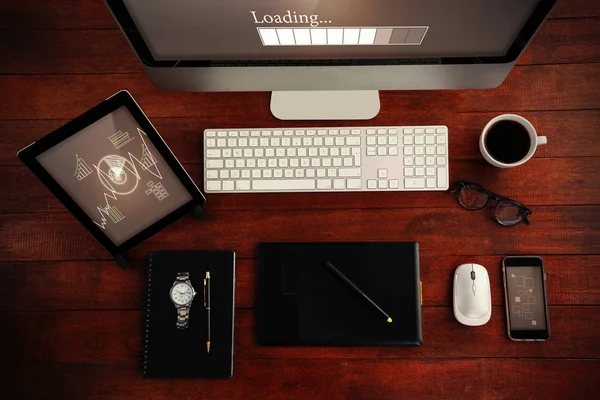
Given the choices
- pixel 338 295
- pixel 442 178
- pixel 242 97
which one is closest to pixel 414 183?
pixel 442 178

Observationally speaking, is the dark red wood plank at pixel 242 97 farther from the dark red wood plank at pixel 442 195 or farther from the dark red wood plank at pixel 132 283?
the dark red wood plank at pixel 132 283

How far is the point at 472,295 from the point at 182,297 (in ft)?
1.92

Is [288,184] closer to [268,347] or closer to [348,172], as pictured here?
[348,172]

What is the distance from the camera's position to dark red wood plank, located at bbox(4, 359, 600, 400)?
96cm

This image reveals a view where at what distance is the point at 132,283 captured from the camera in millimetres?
1008

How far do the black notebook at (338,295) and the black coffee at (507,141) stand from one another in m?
0.25

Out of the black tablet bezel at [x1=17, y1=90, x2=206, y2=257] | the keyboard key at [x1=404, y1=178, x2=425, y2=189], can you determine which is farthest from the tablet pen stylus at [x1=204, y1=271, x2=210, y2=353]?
the keyboard key at [x1=404, y1=178, x2=425, y2=189]

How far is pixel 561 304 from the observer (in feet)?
3.20

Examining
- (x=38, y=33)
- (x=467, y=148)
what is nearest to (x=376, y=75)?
(x=467, y=148)

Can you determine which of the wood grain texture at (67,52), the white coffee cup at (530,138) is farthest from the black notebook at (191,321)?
the white coffee cup at (530,138)

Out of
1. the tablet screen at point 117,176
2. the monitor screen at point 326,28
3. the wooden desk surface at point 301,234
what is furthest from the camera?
the wooden desk surface at point 301,234

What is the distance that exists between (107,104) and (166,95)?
0.66ft

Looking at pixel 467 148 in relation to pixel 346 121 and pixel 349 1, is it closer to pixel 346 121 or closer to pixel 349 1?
pixel 346 121

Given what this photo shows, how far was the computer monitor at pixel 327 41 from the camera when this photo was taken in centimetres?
75
